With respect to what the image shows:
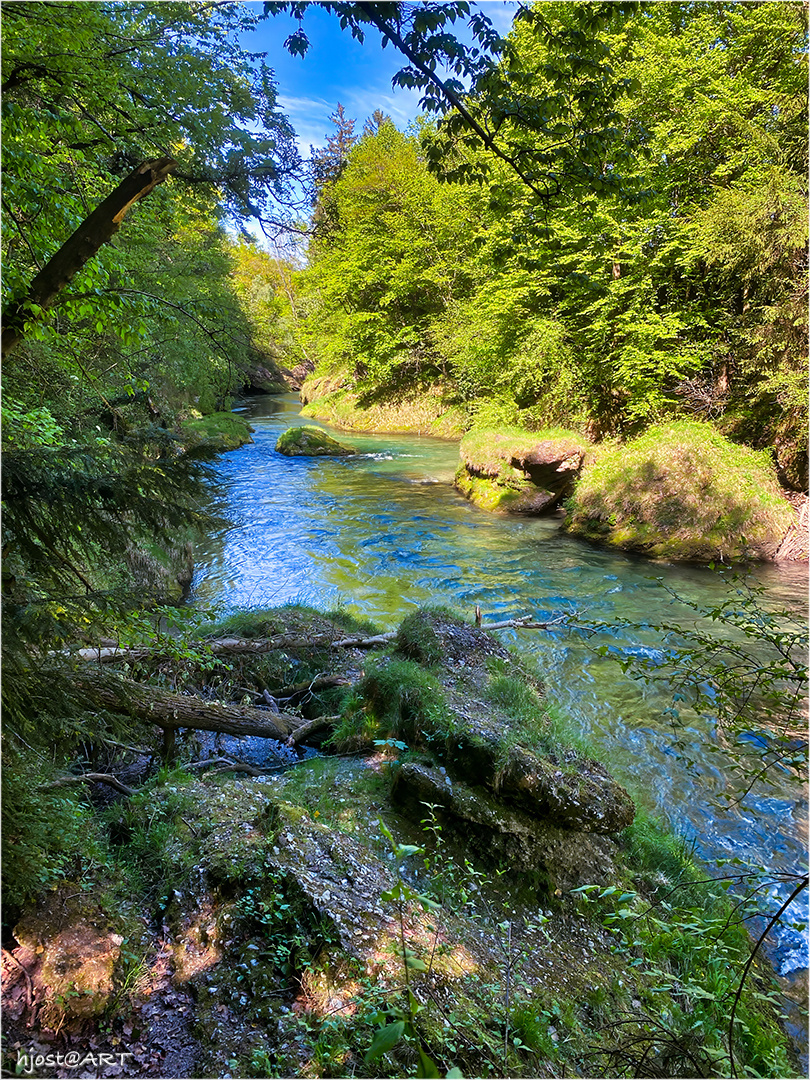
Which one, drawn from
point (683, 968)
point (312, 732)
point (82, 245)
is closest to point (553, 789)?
point (683, 968)

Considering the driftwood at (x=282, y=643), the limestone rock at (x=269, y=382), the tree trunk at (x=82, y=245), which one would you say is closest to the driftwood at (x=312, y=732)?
the driftwood at (x=282, y=643)

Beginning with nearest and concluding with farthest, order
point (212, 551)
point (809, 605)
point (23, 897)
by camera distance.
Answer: point (23, 897), point (809, 605), point (212, 551)

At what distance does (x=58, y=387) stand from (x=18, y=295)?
4695 mm

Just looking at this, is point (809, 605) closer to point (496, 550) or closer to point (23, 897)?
point (496, 550)

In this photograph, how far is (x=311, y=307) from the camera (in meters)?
36.2

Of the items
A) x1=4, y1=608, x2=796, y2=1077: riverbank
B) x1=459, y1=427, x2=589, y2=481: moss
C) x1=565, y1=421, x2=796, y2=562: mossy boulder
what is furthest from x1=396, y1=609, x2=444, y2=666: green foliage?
x1=459, y1=427, x2=589, y2=481: moss

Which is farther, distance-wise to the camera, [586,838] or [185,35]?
[185,35]

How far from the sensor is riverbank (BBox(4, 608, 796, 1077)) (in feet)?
6.95

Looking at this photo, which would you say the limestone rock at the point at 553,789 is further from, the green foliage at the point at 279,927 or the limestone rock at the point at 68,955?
the limestone rock at the point at 68,955

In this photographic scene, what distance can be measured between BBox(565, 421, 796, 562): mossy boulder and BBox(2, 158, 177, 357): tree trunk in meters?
10.9

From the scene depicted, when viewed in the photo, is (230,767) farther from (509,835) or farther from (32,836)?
(509,835)

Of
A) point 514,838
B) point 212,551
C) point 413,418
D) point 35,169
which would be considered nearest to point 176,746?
point 514,838

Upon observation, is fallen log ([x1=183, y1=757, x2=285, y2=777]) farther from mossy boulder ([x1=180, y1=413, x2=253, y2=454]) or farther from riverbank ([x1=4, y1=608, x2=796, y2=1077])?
mossy boulder ([x1=180, y1=413, x2=253, y2=454])

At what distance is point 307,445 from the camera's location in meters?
21.1
